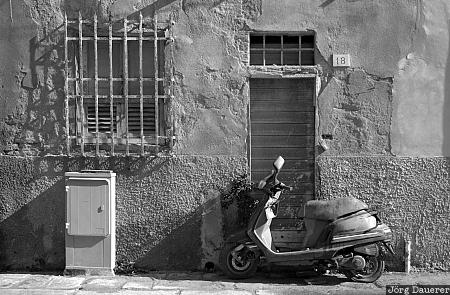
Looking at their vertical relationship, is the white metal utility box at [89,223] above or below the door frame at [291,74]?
below

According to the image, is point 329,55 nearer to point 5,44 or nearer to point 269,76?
point 269,76

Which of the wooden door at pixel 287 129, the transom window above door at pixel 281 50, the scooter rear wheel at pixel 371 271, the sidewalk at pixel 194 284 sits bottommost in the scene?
the sidewalk at pixel 194 284

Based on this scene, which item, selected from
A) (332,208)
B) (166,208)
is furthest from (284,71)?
(166,208)

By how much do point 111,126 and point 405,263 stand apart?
13.9 ft

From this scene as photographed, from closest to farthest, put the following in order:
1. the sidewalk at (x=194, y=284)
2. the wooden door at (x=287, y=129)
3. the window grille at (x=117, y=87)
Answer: the sidewalk at (x=194, y=284), the window grille at (x=117, y=87), the wooden door at (x=287, y=129)

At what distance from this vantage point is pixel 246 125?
8.38m

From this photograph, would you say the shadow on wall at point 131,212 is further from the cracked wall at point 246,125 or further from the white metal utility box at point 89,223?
the white metal utility box at point 89,223

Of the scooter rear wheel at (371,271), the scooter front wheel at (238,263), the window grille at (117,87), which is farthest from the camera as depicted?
the window grille at (117,87)

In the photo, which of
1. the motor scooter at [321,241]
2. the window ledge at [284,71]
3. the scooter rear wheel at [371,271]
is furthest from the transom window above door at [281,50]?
the scooter rear wheel at [371,271]

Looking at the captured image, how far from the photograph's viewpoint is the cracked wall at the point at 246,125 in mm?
8336

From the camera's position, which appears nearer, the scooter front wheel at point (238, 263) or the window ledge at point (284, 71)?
the scooter front wheel at point (238, 263)

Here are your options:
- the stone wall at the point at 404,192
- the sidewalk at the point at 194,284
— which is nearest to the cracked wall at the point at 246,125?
the stone wall at the point at 404,192

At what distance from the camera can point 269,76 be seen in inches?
330

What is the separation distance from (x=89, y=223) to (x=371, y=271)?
348 cm
